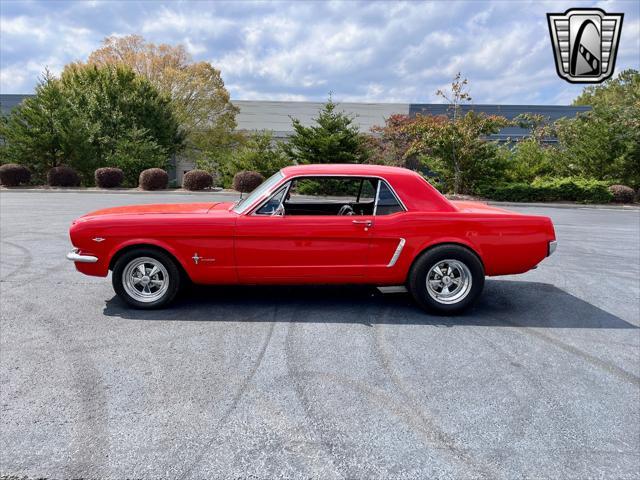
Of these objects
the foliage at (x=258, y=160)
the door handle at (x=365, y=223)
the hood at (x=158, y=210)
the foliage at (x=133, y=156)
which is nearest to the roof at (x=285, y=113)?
the foliage at (x=133, y=156)

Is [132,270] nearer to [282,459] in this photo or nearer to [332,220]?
[332,220]

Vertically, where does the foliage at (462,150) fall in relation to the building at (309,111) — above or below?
below

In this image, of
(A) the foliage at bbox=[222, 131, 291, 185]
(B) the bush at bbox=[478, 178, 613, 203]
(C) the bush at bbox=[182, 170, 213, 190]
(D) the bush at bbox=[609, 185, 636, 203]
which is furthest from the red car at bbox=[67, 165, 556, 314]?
(D) the bush at bbox=[609, 185, 636, 203]

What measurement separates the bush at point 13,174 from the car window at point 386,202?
26.2 meters

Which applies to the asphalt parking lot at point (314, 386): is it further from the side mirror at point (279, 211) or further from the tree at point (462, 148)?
the tree at point (462, 148)

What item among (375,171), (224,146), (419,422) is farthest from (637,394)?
(224,146)

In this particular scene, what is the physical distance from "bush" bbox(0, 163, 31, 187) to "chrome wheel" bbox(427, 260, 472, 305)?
26784 mm

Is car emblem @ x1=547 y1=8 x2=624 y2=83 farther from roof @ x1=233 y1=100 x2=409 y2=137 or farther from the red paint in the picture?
roof @ x1=233 y1=100 x2=409 y2=137

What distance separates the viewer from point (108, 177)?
76.0 feet

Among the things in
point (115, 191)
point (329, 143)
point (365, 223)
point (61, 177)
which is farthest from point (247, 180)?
point (365, 223)

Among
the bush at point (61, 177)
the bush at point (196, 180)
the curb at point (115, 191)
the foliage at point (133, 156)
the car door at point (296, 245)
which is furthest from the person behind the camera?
the foliage at point (133, 156)

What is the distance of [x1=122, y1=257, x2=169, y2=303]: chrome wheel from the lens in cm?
440

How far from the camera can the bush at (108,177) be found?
23094 millimetres

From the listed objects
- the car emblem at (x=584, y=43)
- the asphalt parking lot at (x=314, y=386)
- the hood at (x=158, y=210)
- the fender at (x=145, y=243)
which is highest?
the car emblem at (x=584, y=43)
